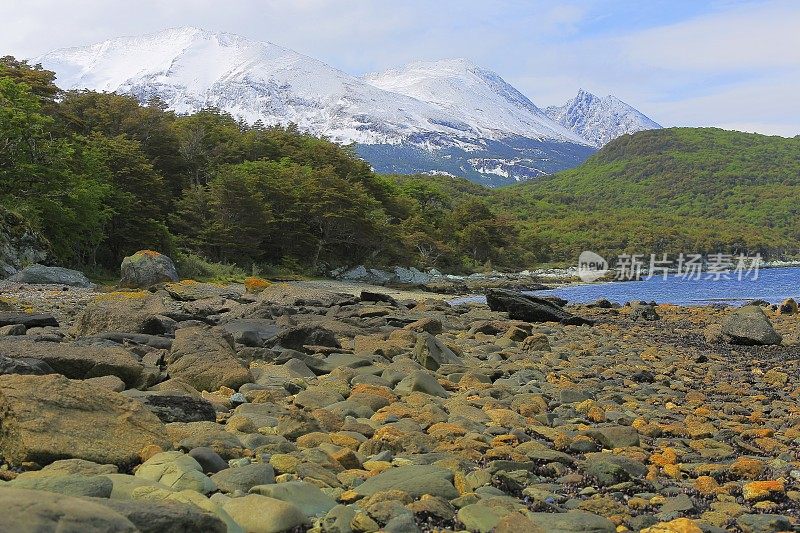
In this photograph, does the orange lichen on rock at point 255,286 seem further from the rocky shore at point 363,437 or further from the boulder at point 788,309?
the boulder at point 788,309

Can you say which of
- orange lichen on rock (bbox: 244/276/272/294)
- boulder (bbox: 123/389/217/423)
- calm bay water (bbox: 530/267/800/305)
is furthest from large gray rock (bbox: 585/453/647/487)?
calm bay water (bbox: 530/267/800/305)

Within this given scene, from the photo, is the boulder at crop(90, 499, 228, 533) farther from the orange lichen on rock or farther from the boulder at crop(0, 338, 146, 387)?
the orange lichen on rock

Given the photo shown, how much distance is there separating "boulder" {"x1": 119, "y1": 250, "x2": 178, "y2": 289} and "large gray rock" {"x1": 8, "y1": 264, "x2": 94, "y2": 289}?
2.67m

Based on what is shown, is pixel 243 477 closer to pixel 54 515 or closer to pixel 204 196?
pixel 54 515

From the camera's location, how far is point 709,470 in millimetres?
6078

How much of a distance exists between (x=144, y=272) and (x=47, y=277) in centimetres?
439

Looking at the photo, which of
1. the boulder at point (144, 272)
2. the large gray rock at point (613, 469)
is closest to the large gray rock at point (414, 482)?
Answer: the large gray rock at point (613, 469)

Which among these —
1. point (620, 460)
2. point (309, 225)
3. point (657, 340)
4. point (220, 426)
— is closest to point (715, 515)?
point (620, 460)

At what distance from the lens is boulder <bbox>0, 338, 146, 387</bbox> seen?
6816 millimetres

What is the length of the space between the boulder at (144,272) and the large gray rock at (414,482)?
2500cm

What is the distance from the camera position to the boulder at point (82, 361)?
6.82 metres

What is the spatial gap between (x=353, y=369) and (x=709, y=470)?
188 inches

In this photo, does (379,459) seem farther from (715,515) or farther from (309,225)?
(309,225)

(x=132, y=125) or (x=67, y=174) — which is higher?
(x=132, y=125)
